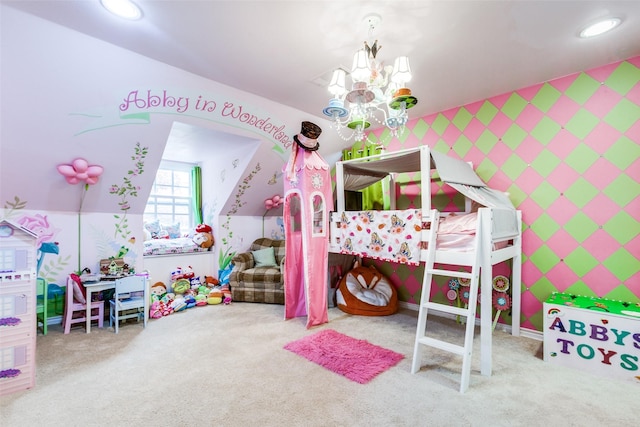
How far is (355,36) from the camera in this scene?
2.32 meters

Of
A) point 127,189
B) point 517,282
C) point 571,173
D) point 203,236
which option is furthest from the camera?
point 203,236

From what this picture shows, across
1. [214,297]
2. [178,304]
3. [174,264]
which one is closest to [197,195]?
[174,264]

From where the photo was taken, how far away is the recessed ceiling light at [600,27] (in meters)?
2.19

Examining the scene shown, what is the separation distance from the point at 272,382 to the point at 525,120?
3.55m

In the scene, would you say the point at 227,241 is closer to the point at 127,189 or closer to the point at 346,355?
the point at 127,189

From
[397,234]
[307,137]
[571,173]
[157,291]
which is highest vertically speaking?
[307,137]

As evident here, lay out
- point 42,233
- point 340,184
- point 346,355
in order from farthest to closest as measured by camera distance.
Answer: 1. point 340,184
2. point 42,233
3. point 346,355

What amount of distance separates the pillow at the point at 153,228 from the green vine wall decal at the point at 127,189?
0.92 meters

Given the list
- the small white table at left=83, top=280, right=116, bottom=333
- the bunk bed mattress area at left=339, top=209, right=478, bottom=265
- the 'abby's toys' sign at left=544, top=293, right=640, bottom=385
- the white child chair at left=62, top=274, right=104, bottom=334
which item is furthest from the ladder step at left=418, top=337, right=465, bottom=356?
the white child chair at left=62, top=274, right=104, bottom=334

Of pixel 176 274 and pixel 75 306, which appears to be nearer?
pixel 75 306

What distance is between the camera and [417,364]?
96.2 inches

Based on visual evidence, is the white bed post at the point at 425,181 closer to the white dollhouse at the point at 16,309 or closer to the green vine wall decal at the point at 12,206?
the white dollhouse at the point at 16,309

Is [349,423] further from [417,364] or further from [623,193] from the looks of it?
[623,193]

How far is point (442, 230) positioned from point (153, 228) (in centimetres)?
447
